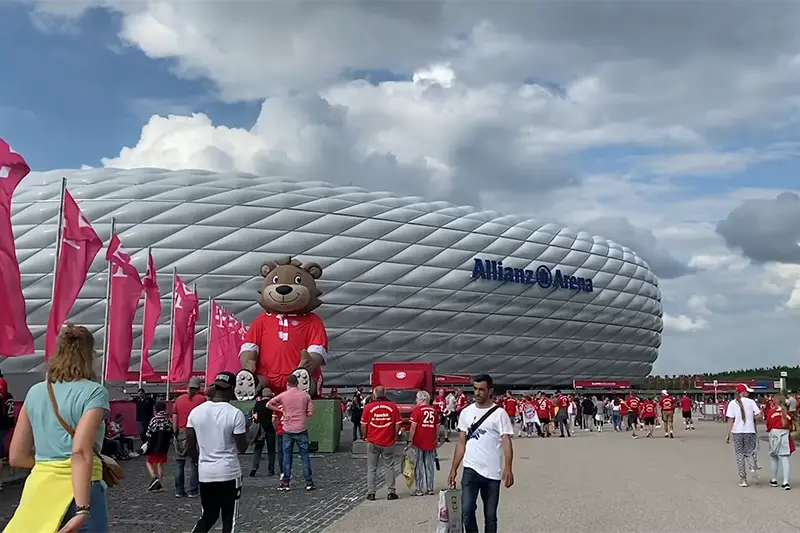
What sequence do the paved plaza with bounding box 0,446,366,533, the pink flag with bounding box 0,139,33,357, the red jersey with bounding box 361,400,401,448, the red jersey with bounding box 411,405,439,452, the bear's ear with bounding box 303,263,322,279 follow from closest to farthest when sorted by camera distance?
the paved plaza with bounding box 0,446,366,533 → the pink flag with bounding box 0,139,33,357 → the red jersey with bounding box 361,400,401,448 → the red jersey with bounding box 411,405,439,452 → the bear's ear with bounding box 303,263,322,279

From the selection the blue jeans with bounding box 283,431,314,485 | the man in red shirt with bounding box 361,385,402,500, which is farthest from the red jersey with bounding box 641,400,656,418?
the blue jeans with bounding box 283,431,314,485

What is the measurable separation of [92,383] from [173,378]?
20.0 meters

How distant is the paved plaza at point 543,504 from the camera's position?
27.0 ft

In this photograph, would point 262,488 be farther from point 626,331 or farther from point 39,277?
point 626,331

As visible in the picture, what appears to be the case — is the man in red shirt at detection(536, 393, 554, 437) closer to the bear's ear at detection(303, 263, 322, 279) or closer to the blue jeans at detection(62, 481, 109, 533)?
the bear's ear at detection(303, 263, 322, 279)

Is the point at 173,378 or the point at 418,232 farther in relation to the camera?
the point at 418,232

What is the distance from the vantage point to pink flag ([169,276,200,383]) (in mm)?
22641

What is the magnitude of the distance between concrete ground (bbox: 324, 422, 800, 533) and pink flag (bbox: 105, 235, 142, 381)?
6253 mm

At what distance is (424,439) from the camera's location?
11156mm

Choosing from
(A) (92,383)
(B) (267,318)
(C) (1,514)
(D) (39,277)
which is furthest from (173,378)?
(D) (39,277)

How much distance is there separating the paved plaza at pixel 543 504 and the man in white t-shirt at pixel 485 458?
5.76ft

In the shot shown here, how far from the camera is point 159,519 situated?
8.85m

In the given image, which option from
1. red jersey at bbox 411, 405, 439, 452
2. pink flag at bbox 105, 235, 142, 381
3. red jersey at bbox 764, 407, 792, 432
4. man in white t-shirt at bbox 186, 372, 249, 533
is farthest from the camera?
pink flag at bbox 105, 235, 142, 381

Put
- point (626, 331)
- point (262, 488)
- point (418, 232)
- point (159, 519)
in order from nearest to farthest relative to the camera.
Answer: point (159, 519)
point (262, 488)
point (418, 232)
point (626, 331)
